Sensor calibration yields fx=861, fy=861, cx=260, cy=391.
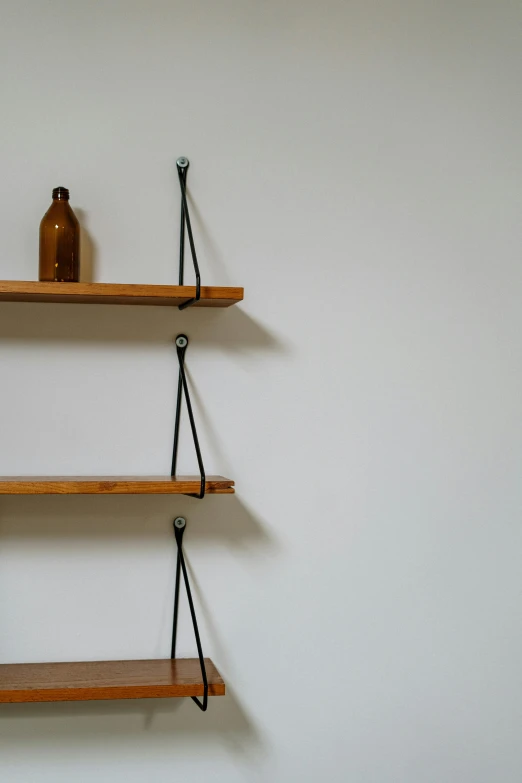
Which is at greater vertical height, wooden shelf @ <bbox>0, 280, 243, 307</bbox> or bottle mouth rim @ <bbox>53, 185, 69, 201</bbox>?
bottle mouth rim @ <bbox>53, 185, 69, 201</bbox>

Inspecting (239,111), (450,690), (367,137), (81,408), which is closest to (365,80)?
(367,137)

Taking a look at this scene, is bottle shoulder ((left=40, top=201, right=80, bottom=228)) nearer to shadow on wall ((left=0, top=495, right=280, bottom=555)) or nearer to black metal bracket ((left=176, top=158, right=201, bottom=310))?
black metal bracket ((left=176, top=158, right=201, bottom=310))

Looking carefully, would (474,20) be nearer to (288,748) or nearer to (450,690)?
(450,690)

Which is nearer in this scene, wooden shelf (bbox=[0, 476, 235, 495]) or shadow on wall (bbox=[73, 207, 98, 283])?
wooden shelf (bbox=[0, 476, 235, 495])

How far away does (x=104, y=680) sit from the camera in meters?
1.37

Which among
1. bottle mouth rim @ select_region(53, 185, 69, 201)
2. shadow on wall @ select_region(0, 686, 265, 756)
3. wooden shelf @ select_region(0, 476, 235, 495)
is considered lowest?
shadow on wall @ select_region(0, 686, 265, 756)

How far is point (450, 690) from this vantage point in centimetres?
163

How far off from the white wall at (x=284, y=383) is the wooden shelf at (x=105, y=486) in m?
0.14

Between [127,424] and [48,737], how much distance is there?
0.55 m

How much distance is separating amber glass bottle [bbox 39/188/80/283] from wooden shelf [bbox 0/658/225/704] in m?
0.64

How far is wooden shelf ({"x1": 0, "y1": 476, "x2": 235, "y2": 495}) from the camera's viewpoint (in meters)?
1.33

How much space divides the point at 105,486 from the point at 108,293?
302 millimetres

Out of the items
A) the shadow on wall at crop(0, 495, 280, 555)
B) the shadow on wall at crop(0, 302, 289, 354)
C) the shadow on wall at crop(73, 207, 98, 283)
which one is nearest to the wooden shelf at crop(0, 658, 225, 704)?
the shadow on wall at crop(0, 495, 280, 555)

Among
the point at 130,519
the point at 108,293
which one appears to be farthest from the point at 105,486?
the point at 108,293
